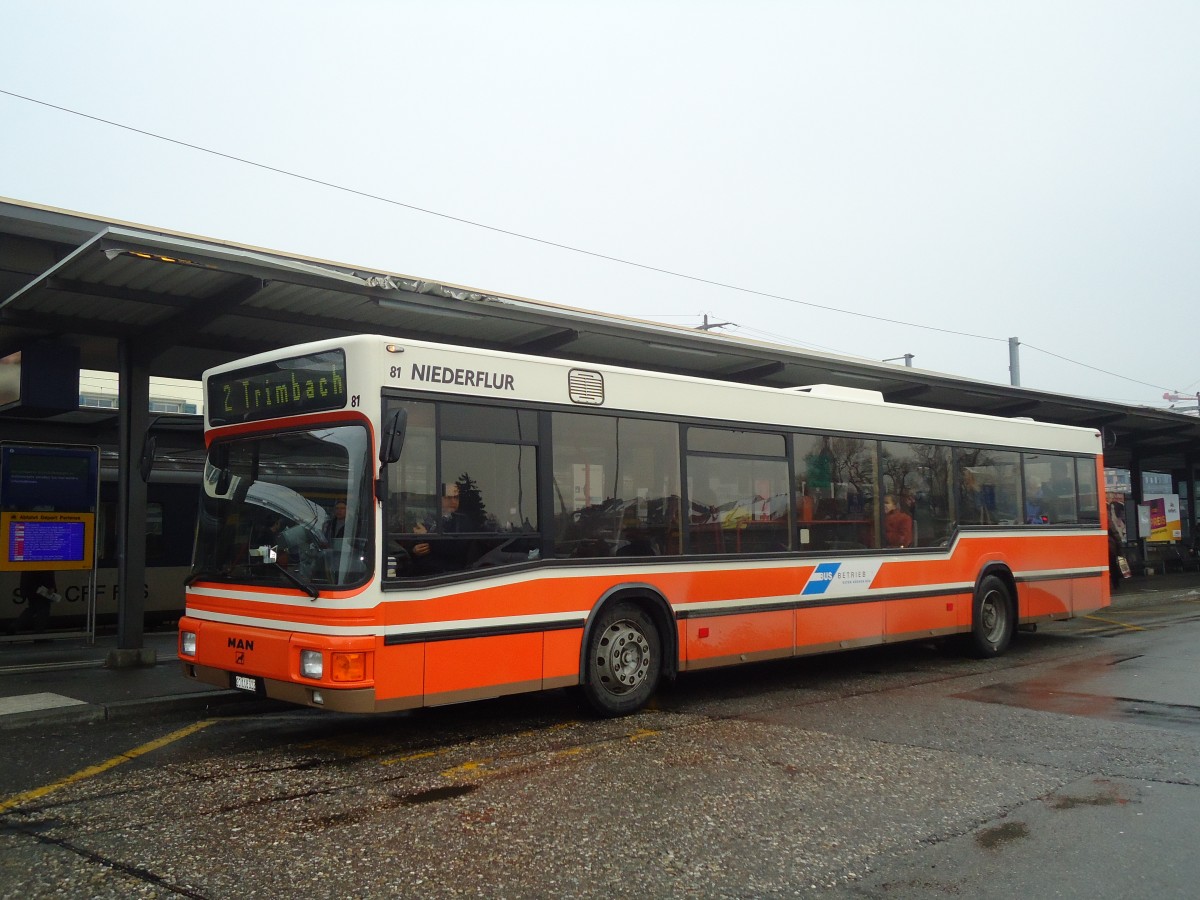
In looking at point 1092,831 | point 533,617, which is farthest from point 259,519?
point 1092,831

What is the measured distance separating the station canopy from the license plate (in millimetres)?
3630

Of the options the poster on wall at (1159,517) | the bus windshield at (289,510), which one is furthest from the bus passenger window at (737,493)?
the poster on wall at (1159,517)

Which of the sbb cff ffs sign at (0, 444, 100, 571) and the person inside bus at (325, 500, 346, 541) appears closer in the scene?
the person inside bus at (325, 500, 346, 541)

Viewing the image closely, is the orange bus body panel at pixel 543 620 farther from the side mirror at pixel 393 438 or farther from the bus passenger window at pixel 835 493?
the side mirror at pixel 393 438

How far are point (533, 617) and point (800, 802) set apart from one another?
2.67m

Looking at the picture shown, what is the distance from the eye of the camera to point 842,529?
1066 cm

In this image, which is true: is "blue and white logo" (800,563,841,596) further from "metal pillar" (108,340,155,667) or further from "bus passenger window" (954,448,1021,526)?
"metal pillar" (108,340,155,667)

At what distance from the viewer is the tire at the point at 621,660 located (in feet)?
27.2

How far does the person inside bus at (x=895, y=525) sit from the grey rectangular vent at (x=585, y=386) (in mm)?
4231

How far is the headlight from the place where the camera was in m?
6.75

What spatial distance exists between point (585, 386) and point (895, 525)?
15.2ft

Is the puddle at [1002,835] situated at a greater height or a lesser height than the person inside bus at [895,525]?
lesser

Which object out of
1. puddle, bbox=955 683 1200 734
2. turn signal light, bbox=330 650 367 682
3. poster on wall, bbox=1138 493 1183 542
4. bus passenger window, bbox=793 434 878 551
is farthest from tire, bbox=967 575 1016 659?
poster on wall, bbox=1138 493 1183 542

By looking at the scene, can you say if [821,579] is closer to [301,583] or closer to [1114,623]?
[301,583]
